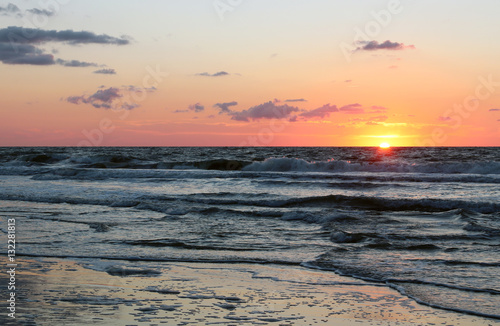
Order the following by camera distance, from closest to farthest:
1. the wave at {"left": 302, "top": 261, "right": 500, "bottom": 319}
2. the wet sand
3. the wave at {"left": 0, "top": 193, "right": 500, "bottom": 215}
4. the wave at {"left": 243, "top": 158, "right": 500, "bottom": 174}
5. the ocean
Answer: the wet sand → the wave at {"left": 302, "top": 261, "right": 500, "bottom": 319} → the ocean → the wave at {"left": 0, "top": 193, "right": 500, "bottom": 215} → the wave at {"left": 243, "top": 158, "right": 500, "bottom": 174}

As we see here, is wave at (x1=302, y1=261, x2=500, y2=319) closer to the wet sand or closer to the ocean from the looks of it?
the ocean

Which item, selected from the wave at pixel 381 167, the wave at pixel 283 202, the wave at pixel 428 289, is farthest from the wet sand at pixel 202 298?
the wave at pixel 381 167

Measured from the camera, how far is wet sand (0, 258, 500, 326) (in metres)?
5.23

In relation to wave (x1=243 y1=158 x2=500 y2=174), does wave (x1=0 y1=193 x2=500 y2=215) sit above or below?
below

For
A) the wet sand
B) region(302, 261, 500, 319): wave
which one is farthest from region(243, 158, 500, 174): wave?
the wet sand

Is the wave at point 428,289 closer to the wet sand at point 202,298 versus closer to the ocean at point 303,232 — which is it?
the ocean at point 303,232

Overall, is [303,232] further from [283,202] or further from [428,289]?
[283,202]

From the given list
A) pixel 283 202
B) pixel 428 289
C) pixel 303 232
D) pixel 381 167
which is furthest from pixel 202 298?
pixel 381 167

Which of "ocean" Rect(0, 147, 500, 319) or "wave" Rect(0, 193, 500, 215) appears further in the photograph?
"wave" Rect(0, 193, 500, 215)

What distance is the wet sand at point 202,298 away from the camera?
5.23 meters

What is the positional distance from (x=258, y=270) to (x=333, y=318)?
2.37 m

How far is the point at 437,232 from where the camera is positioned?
444 inches

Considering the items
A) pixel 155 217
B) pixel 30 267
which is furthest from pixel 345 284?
pixel 155 217

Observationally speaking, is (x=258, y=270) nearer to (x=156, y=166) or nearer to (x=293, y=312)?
(x=293, y=312)
